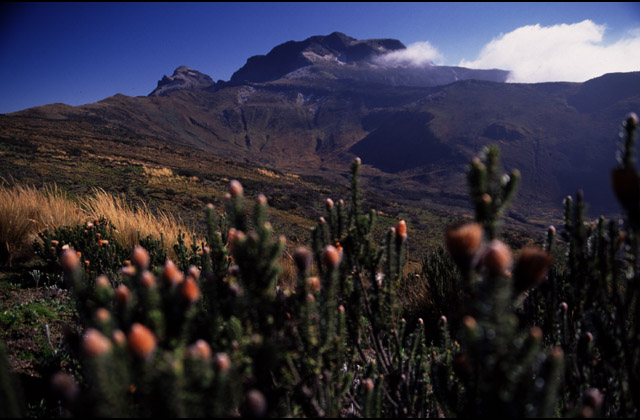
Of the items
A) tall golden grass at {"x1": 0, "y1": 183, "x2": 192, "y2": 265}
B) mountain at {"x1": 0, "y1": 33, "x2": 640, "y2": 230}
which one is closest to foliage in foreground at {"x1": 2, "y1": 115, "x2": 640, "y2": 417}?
tall golden grass at {"x1": 0, "y1": 183, "x2": 192, "y2": 265}

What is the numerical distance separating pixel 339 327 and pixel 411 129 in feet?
414

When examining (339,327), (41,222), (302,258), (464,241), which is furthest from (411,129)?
(464,241)

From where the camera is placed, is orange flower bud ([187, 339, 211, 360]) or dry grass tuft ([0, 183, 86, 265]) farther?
dry grass tuft ([0, 183, 86, 265])

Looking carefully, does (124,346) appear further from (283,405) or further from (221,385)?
(283,405)

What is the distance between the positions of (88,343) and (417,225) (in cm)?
3321

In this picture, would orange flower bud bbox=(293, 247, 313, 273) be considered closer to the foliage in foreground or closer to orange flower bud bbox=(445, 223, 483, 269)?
the foliage in foreground

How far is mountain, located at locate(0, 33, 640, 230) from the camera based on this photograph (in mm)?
82312

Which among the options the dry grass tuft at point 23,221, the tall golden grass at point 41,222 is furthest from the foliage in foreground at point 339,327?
the dry grass tuft at point 23,221

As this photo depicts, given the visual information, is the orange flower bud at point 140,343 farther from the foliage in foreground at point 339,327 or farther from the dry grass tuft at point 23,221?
the dry grass tuft at point 23,221

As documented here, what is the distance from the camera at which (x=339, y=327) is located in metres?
1.33

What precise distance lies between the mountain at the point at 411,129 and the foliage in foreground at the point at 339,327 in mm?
57485

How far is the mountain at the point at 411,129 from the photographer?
270ft

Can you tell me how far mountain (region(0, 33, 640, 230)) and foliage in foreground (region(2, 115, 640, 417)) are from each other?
57.5 meters

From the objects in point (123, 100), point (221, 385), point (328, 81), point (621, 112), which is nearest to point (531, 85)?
point (621, 112)
